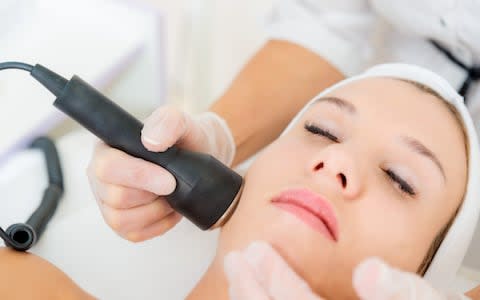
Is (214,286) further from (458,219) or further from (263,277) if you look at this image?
(458,219)

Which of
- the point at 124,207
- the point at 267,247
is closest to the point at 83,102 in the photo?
the point at 124,207

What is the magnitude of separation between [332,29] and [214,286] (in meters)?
0.64

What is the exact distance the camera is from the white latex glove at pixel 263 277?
0.71 metres

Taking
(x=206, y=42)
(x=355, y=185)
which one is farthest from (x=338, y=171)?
(x=206, y=42)

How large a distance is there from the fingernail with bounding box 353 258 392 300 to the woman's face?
0.43 ft

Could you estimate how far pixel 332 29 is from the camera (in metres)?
1.30

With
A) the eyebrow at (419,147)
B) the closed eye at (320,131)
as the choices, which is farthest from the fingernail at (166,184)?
the eyebrow at (419,147)

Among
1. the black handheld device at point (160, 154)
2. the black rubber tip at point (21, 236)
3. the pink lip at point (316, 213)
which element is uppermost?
the pink lip at point (316, 213)

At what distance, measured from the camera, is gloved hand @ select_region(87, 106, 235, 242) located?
839 millimetres

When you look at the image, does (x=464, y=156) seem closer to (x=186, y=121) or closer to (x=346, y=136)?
(x=346, y=136)

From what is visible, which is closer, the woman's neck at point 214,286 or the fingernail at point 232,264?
the fingernail at point 232,264

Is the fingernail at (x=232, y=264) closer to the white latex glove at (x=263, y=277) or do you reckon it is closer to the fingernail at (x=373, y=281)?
the white latex glove at (x=263, y=277)

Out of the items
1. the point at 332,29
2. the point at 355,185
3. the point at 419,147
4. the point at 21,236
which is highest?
the point at 332,29

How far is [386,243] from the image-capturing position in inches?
33.0
